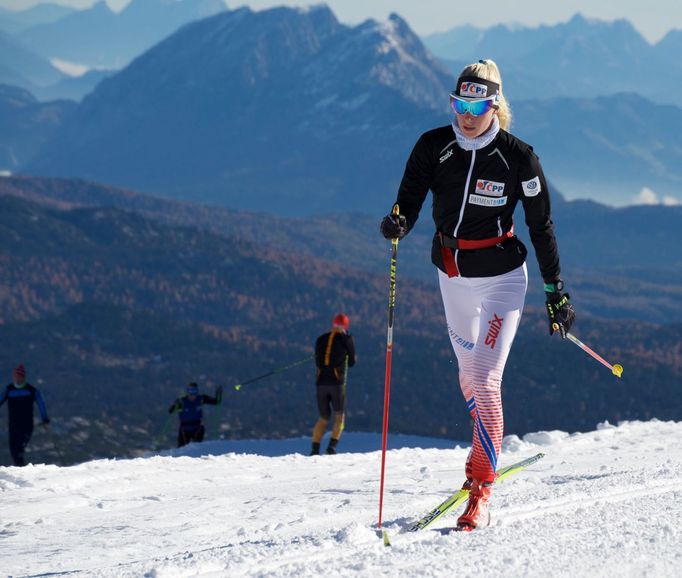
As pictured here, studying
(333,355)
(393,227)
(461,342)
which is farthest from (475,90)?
(333,355)

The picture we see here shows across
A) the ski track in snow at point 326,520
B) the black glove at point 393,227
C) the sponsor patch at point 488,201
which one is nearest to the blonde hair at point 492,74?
the sponsor patch at point 488,201

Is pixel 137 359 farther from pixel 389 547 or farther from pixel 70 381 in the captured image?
pixel 389 547

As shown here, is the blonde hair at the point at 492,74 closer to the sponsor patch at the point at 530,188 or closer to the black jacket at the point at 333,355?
the sponsor patch at the point at 530,188

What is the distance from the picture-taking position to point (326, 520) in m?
6.71

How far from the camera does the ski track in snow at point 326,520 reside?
5133mm

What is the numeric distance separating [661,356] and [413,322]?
4275 cm

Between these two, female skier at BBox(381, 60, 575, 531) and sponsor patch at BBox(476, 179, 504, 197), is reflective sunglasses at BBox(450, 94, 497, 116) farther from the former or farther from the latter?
sponsor patch at BBox(476, 179, 504, 197)

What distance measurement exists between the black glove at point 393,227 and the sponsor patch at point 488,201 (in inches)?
16.9

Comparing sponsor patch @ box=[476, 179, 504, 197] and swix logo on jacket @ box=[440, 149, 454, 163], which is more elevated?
swix logo on jacket @ box=[440, 149, 454, 163]

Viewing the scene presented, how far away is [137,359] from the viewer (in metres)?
165

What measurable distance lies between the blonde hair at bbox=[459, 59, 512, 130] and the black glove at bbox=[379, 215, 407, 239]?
0.82m

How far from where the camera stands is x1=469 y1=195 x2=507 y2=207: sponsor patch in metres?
5.86

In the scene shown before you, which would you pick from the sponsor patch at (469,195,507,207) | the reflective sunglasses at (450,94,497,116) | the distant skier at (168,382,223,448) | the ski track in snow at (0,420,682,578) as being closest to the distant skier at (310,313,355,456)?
the ski track in snow at (0,420,682,578)

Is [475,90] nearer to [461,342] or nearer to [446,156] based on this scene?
[446,156]
